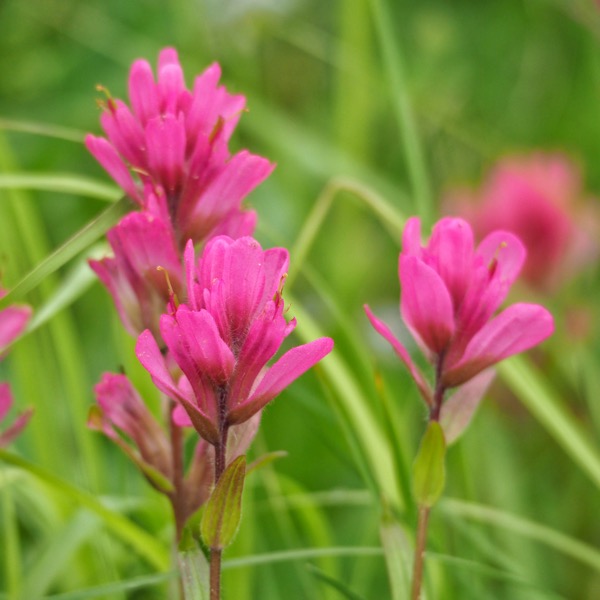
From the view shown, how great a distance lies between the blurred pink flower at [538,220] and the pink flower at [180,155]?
98 cm

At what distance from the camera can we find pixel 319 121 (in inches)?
84.0

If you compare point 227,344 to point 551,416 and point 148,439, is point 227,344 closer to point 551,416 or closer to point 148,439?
point 148,439

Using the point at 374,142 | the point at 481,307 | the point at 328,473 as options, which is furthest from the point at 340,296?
the point at 481,307

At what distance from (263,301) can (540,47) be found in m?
1.94

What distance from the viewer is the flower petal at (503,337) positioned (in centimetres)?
54

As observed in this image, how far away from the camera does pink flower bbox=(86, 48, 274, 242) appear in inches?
22.2

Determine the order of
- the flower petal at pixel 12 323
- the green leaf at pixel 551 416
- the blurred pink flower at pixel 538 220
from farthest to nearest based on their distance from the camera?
the blurred pink flower at pixel 538 220 → the green leaf at pixel 551 416 → the flower petal at pixel 12 323

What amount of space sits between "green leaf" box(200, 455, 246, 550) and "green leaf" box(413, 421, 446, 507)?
105 mm

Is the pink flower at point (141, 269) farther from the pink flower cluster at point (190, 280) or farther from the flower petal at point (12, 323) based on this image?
the flower petal at point (12, 323)

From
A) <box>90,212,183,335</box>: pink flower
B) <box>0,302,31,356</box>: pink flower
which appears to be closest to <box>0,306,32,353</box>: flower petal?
<box>0,302,31,356</box>: pink flower

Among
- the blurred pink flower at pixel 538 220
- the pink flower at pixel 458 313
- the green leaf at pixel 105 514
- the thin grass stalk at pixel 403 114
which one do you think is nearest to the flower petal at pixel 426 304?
the pink flower at pixel 458 313

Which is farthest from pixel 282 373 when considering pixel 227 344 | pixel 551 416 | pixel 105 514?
pixel 551 416

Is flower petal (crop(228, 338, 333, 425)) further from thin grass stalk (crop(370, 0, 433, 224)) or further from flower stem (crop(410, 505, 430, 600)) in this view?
thin grass stalk (crop(370, 0, 433, 224))

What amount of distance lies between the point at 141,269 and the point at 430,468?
180 millimetres
